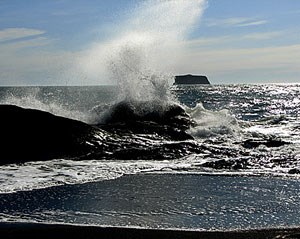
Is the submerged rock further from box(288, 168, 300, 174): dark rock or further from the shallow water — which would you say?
the shallow water

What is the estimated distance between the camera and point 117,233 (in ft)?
23.1

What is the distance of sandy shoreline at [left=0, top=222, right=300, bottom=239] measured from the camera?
6.82 meters

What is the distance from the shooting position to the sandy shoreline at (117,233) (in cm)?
682

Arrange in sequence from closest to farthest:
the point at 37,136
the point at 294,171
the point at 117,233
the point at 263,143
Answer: the point at 117,233
the point at 294,171
the point at 37,136
the point at 263,143

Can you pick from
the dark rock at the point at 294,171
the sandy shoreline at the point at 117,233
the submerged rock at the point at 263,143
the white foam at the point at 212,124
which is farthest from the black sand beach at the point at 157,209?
the white foam at the point at 212,124

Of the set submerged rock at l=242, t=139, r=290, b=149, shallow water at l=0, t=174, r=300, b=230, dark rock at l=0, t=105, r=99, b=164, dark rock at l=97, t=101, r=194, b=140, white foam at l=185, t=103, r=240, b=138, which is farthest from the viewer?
white foam at l=185, t=103, r=240, b=138

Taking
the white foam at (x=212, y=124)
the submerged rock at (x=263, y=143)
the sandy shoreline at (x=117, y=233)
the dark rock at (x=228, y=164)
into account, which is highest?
the white foam at (x=212, y=124)

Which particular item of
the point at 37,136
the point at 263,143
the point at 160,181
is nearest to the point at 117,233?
the point at 160,181

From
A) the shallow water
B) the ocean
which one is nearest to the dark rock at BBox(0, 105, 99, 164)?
the ocean

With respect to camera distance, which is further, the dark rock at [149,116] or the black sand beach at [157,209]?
the dark rock at [149,116]

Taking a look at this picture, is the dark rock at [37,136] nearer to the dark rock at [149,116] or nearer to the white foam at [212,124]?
the dark rock at [149,116]

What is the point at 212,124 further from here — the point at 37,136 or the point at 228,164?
the point at 37,136

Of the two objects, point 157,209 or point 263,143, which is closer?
point 157,209

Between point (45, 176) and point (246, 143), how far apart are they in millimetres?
9368
